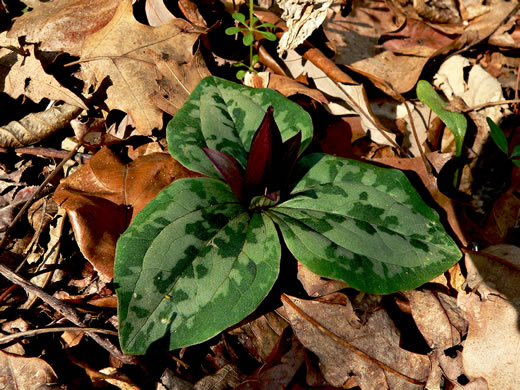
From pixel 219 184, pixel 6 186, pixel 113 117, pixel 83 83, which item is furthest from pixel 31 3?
pixel 219 184

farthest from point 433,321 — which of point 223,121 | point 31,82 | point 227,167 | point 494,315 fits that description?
point 31,82

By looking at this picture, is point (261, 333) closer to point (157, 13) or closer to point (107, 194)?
point (107, 194)

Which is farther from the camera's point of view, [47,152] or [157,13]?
[157,13]

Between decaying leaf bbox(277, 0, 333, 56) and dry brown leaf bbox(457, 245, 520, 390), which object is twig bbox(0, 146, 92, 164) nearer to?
decaying leaf bbox(277, 0, 333, 56)

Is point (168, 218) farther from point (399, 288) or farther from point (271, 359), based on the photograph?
point (399, 288)

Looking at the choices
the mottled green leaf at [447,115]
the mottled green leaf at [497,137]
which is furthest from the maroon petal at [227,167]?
the mottled green leaf at [497,137]

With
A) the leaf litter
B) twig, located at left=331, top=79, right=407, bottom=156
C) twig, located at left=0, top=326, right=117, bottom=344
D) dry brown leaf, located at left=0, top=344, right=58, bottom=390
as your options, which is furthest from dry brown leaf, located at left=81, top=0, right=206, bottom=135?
dry brown leaf, located at left=0, top=344, right=58, bottom=390
